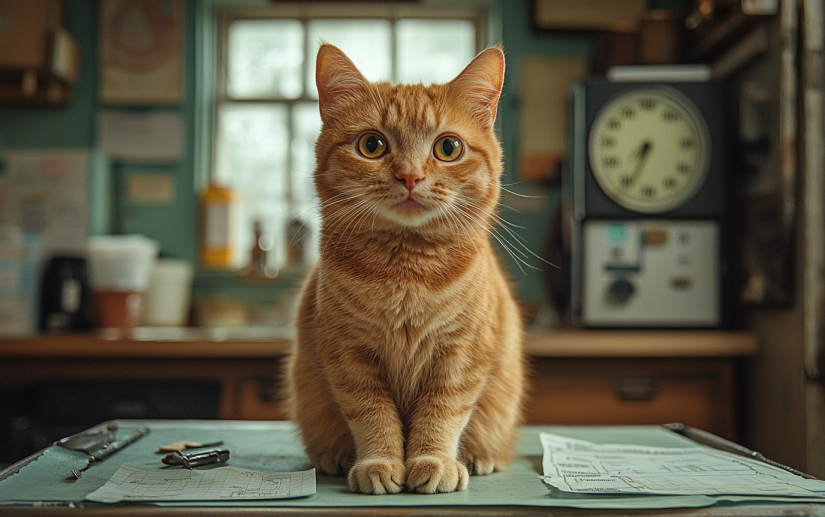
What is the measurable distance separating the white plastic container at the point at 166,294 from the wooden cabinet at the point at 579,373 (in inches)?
25.6

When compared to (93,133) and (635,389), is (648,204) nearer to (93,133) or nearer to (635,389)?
(635,389)

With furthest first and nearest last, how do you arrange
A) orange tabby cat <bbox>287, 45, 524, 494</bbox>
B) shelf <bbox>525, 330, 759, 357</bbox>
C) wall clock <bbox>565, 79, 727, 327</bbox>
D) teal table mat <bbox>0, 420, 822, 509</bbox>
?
wall clock <bbox>565, 79, 727, 327</bbox> < shelf <bbox>525, 330, 759, 357</bbox> < orange tabby cat <bbox>287, 45, 524, 494</bbox> < teal table mat <bbox>0, 420, 822, 509</bbox>

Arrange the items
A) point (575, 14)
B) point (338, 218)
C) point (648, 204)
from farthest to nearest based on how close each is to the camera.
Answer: point (575, 14)
point (648, 204)
point (338, 218)

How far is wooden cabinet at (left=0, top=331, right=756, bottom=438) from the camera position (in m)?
1.62

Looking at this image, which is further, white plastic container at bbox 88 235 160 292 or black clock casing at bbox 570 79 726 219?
white plastic container at bbox 88 235 160 292

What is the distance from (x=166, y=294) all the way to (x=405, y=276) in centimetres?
187

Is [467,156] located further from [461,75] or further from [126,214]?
[126,214]

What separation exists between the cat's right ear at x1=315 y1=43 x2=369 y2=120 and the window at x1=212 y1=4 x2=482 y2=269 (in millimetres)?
1929

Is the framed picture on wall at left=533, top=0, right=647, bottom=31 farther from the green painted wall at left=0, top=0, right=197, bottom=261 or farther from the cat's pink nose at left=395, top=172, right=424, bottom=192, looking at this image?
the cat's pink nose at left=395, top=172, right=424, bottom=192

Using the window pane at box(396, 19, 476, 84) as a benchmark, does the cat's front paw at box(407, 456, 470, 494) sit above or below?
below

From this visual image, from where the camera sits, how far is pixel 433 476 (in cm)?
68

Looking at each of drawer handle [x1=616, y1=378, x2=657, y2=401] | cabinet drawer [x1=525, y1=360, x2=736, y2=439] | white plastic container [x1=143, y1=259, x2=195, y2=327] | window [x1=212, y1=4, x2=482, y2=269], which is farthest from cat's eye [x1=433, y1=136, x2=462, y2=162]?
window [x1=212, y1=4, x2=482, y2=269]

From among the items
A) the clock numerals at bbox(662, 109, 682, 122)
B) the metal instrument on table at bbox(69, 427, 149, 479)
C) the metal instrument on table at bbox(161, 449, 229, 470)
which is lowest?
the metal instrument on table at bbox(69, 427, 149, 479)

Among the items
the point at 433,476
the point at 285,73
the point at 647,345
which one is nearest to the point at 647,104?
the point at 647,345
